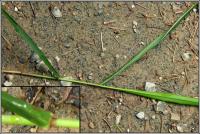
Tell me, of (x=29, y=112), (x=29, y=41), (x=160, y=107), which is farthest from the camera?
(x=160, y=107)

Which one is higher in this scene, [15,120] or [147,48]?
[147,48]

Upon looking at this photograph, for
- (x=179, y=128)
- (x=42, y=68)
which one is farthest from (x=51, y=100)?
(x=179, y=128)

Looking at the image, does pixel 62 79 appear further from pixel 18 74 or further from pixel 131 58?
pixel 131 58

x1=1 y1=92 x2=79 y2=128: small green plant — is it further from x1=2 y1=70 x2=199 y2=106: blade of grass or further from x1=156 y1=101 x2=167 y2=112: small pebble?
x1=156 y1=101 x2=167 y2=112: small pebble

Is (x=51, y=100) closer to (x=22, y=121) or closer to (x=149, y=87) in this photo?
(x=22, y=121)

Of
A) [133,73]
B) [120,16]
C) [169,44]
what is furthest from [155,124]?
[120,16]

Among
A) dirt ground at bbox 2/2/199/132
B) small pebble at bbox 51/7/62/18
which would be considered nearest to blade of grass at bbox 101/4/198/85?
dirt ground at bbox 2/2/199/132
